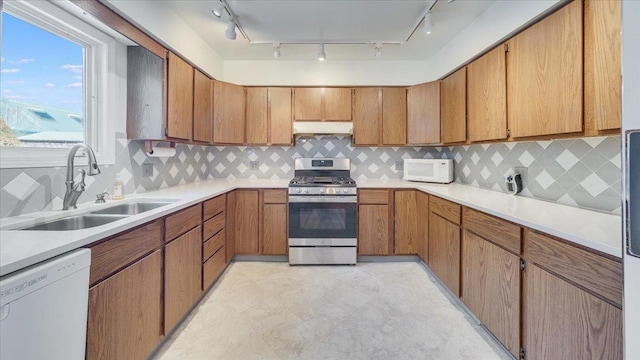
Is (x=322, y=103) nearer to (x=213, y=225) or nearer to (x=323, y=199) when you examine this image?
(x=323, y=199)

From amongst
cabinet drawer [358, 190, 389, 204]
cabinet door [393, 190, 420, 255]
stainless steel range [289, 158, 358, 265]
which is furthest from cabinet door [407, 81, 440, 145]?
stainless steel range [289, 158, 358, 265]

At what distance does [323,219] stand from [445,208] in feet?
4.24

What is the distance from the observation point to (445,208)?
2.42 m

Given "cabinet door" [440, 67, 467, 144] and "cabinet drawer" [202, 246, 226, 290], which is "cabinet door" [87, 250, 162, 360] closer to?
"cabinet drawer" [202, 246, 226, 290]

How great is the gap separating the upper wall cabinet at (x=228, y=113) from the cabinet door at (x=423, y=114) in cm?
217

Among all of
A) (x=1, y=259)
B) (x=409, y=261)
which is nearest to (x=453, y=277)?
(x=409, y=261)

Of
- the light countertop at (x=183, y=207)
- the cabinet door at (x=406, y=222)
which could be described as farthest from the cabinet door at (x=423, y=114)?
the light countertop at (x=183, y=207)

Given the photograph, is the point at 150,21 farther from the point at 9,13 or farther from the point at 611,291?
the point at 611,291

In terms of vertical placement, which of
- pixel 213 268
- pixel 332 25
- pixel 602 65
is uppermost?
pixel 332 25

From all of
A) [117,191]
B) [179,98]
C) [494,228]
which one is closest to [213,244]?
[117,191]

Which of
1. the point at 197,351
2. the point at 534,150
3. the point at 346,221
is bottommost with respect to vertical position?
the point at 197,351

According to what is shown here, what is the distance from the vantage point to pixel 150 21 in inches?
82.9

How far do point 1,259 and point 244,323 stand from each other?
1.48 meters

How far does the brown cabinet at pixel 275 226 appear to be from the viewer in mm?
3135
